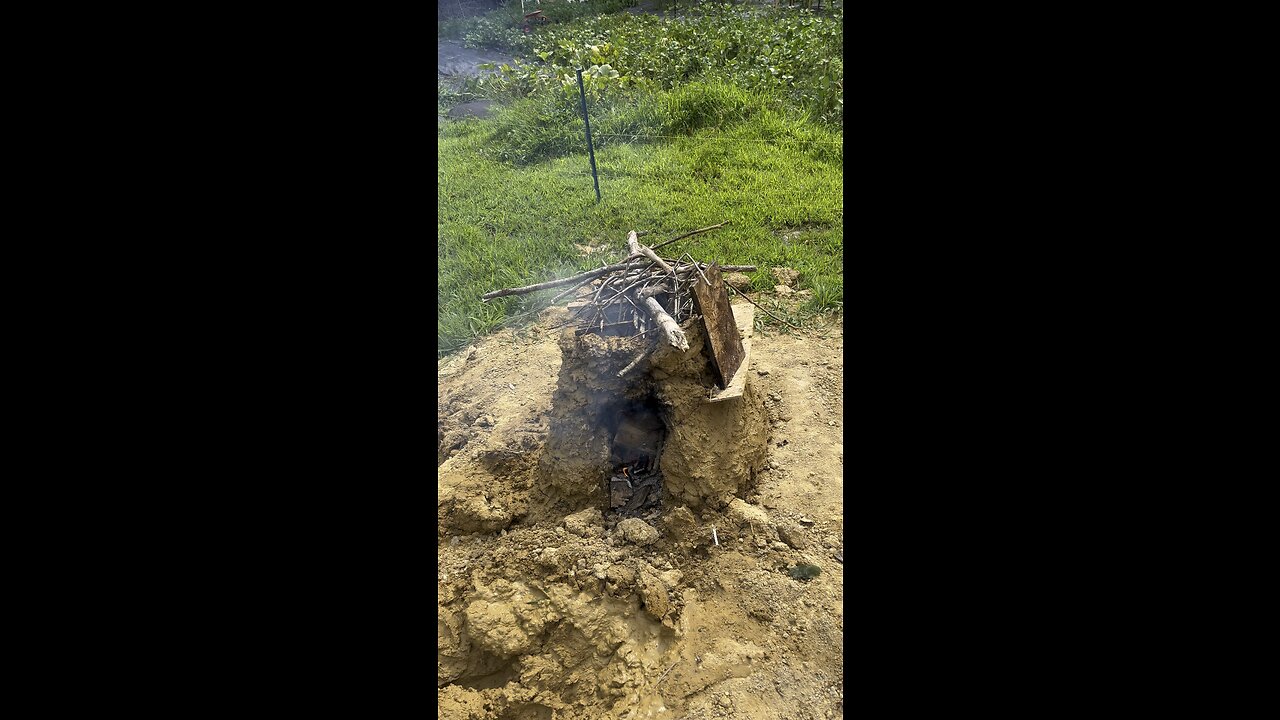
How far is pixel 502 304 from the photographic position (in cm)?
520

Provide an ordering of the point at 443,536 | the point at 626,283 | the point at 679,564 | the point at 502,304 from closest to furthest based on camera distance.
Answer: the point at 679,564 → the point at 443,536 → the point at 626,283 → the point at 502,304

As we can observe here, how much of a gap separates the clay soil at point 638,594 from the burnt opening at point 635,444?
210 mm

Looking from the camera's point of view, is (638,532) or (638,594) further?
(638,532)

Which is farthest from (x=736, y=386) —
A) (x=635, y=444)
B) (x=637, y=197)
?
(x=637, y=197)

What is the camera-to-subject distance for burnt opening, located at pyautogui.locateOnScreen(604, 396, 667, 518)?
3.18m

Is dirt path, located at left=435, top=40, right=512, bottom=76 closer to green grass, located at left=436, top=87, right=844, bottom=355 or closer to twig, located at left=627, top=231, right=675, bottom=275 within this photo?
green grass, located at left=436, top=87, right=844, bottom=355

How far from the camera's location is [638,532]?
2.92 meters

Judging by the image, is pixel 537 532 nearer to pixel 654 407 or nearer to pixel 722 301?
pixel 654 407

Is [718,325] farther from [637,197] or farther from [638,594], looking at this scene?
[637,197]

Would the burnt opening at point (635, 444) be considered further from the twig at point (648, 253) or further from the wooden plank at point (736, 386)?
the twig at point (648, 253)

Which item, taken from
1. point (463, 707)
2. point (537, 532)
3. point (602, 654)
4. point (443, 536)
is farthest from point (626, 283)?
point (463, 707)

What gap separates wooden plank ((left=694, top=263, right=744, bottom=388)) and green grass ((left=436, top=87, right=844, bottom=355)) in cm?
164

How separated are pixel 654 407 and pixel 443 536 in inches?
48.6

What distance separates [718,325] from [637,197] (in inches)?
140
